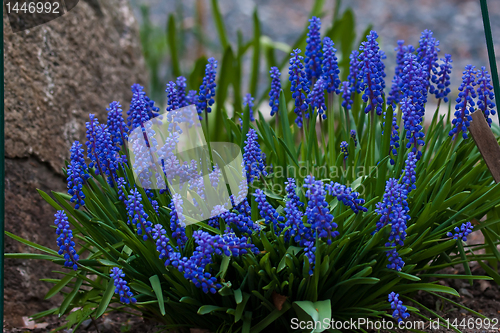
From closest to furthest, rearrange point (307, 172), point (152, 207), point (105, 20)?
point (152, 207) → point (307, 172) → point (105, 20)

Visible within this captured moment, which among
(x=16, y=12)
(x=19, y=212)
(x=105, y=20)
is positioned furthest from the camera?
(x=105, y=20)

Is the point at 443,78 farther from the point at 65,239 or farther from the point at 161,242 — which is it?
the point at 65,239

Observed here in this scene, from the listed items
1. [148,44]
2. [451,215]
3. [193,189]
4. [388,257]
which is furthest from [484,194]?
[148,44]

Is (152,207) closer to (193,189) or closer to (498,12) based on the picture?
(193,189)

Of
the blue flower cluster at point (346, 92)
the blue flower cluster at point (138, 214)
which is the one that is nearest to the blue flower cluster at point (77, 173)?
the blue flower cluster at point (138, 214)

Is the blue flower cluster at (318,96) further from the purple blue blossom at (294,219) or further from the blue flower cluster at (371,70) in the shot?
the purple blue blossom at (294,219)

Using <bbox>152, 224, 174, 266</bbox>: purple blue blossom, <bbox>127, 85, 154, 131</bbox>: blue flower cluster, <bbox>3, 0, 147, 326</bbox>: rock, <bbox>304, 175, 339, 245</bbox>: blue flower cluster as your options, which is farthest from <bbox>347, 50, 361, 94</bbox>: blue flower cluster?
<bbox>3, 0, 147, 326</bbox>: rock
